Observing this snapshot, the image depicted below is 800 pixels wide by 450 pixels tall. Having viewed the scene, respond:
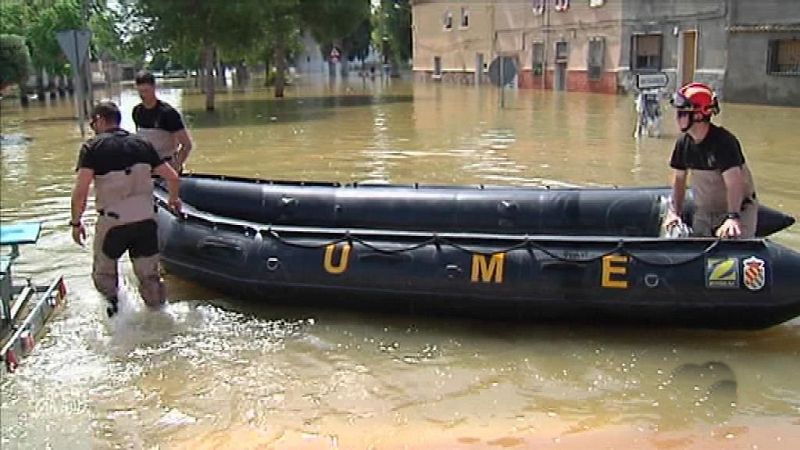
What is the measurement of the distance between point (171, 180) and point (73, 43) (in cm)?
1072

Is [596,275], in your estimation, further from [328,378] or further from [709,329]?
[328,378]

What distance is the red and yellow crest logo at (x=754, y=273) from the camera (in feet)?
18.3

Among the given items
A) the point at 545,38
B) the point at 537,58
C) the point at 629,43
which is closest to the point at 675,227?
the point at 629,43

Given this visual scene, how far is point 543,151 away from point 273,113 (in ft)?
43.4

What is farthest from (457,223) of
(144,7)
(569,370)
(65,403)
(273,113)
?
(144,7)

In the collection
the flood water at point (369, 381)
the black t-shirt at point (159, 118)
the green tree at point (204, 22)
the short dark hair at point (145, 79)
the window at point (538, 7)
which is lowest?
the flood water at point (369, 381)

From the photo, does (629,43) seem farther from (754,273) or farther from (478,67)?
(754,273)

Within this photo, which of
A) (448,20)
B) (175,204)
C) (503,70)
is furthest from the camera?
(448,20)

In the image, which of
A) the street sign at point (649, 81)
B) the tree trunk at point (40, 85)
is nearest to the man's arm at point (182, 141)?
the street sign at point (649, 81)

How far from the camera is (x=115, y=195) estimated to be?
19.7ft

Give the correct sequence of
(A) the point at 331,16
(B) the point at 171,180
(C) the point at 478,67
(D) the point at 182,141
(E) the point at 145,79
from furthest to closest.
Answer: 1. (C) the point at 478,67
2. (A) the point at 331,16
3. (D) the point at 182,141
4. (E) the point at 145,79
5. (B) the point at 171,180

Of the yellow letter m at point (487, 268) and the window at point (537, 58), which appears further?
the window at point (537, 58)

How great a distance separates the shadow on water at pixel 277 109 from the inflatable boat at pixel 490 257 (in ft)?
52.2

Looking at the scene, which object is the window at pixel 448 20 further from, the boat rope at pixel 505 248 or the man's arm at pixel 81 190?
the man's arm at pixel 81 190
